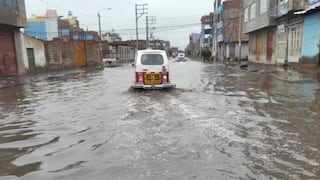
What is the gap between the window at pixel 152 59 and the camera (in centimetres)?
1591

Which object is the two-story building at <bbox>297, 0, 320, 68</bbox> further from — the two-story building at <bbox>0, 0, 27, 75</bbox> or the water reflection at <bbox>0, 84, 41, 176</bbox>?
the two-story building at <bbox>0, 0, 27, 75</bbox>

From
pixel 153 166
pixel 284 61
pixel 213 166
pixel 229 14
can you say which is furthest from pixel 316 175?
pixel 229 14

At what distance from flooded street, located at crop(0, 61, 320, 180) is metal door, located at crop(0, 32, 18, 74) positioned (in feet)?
63.0

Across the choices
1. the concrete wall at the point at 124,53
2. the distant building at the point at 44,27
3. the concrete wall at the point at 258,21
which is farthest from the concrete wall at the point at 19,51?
the concrete wall at the point at 124,53

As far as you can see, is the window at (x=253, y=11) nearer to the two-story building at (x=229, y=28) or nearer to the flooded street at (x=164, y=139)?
the two-story building at (x=229, y=28)

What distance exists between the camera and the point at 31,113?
36.9ft

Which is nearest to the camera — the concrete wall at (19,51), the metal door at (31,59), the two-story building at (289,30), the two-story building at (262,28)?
the two-story building at (289,30)

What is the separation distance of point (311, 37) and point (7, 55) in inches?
1013

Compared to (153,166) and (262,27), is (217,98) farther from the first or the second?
(262,27)

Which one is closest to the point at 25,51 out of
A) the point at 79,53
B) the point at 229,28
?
the point at 79,53

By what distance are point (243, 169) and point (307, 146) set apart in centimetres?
190

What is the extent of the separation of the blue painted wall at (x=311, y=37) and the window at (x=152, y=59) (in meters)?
13.3

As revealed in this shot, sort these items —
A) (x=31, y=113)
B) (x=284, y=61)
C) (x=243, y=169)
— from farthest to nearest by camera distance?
(x=284, y=61) < (x=31, y=113) < (x=243, y=169)

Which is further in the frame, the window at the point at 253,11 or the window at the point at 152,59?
the window at the point at 253,11
